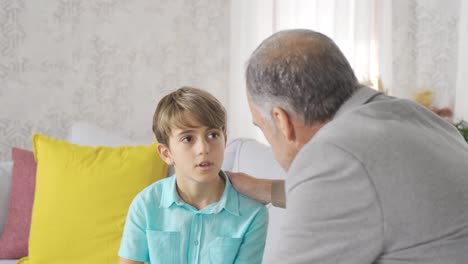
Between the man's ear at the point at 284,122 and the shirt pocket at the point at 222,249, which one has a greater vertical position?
the man's ear at the point at 284,122

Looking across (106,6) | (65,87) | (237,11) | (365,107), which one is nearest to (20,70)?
(65,87)

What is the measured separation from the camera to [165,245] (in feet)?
5.84

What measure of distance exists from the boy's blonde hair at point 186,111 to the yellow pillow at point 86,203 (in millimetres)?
708

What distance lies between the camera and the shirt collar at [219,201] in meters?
1.78

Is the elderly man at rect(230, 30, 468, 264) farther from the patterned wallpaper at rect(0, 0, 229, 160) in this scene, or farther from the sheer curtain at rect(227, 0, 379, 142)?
the patterned wallpaper at rect(0, 0, 229, 160)

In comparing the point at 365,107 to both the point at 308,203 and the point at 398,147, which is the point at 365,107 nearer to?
the point at 398,147

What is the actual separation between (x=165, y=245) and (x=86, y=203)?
31.8 inches

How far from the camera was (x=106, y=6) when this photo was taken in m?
3.62

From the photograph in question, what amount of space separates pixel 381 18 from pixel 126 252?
2.29 meters

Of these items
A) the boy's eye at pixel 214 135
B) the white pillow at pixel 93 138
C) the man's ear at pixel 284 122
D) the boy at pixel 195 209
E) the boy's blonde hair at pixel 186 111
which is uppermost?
the man's ear at pixel 284 122

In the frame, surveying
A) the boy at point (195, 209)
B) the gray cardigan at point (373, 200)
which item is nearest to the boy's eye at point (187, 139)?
the boy at point (195, 209)

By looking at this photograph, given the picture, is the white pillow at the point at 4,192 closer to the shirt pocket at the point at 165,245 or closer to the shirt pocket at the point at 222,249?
the shirt pocket at the point at 165,245

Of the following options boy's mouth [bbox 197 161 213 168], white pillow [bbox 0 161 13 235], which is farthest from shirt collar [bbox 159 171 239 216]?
white pillow [bbox 0 161 13 235]

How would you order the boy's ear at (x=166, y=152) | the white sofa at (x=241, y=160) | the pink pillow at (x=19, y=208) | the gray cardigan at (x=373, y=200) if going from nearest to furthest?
the gray cardigan at (x=373, y=200) → the boy's ear at (x=166, y=152) → the white sofa at (x=241, y=160) → the pink pillow at (x=19, y=208)
